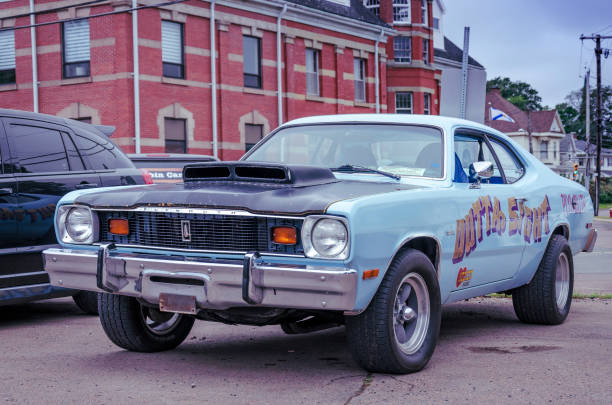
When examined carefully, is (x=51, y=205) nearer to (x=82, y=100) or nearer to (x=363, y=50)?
(x=82, y=100)

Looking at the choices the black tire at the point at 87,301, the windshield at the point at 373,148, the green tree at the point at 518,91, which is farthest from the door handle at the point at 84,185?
the green tree at the point at 518,91

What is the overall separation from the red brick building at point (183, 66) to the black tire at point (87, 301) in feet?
51.2

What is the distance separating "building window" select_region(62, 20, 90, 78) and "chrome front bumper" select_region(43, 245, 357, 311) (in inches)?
892

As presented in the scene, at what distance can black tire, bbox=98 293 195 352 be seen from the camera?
19.3ft

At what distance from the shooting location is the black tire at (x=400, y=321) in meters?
4.98

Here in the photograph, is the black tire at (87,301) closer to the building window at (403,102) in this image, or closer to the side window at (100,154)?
the side window at (100,154)

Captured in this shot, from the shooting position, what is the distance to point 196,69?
28422mm

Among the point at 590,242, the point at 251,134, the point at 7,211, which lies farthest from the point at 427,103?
the point at 7,211

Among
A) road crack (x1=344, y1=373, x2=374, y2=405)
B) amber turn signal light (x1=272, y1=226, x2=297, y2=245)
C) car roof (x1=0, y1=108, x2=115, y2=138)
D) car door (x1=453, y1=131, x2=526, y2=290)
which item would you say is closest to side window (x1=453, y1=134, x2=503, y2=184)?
car door (x1=453, y1=131, x2=526, y2=290)

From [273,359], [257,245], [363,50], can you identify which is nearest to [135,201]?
[257,245]

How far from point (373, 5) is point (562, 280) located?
117ft

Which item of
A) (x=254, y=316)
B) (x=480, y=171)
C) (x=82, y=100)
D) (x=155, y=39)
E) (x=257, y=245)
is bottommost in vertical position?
(x=254, y=316)

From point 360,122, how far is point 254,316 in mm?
2169

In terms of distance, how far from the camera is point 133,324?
5.91m
